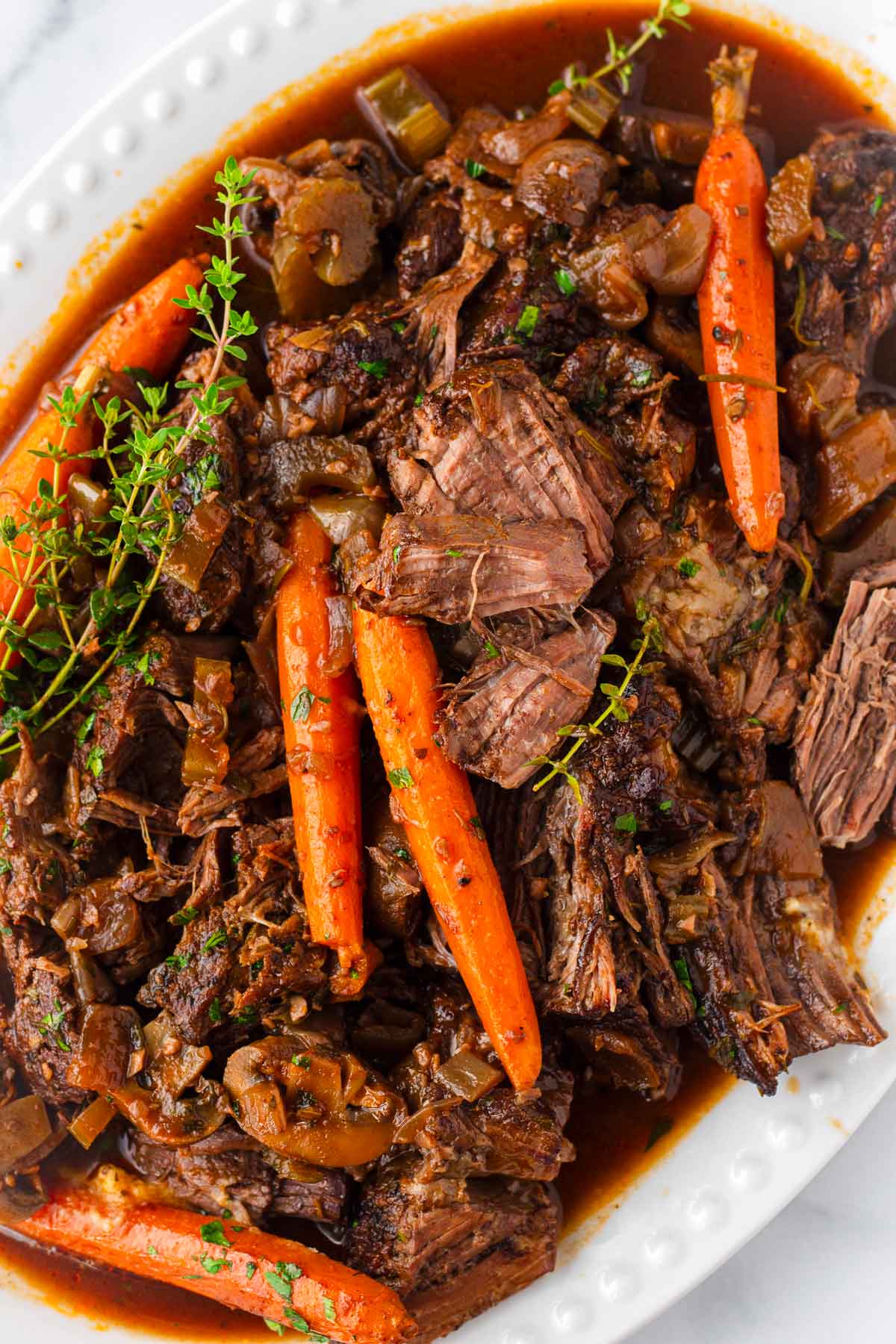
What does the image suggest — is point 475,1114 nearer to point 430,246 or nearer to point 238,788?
point 238,788

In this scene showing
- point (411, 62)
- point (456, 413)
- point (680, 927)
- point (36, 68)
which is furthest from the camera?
point (36, 68)

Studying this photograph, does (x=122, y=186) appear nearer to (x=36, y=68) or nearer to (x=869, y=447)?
(x=36, y=68)

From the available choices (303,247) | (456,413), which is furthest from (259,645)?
(303,247)

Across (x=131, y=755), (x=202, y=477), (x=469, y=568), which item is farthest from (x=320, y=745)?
(x=202, y=477)

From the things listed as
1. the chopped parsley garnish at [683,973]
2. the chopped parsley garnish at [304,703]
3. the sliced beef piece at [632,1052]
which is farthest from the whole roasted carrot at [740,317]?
the sliced beef piece at [632,1052]

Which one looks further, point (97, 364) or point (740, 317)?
point (97, 364)

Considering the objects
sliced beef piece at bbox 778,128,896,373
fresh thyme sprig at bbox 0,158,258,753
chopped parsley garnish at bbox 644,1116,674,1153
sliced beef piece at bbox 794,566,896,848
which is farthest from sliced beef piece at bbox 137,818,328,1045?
sliced beef piece at bbox 778,128,896,373
